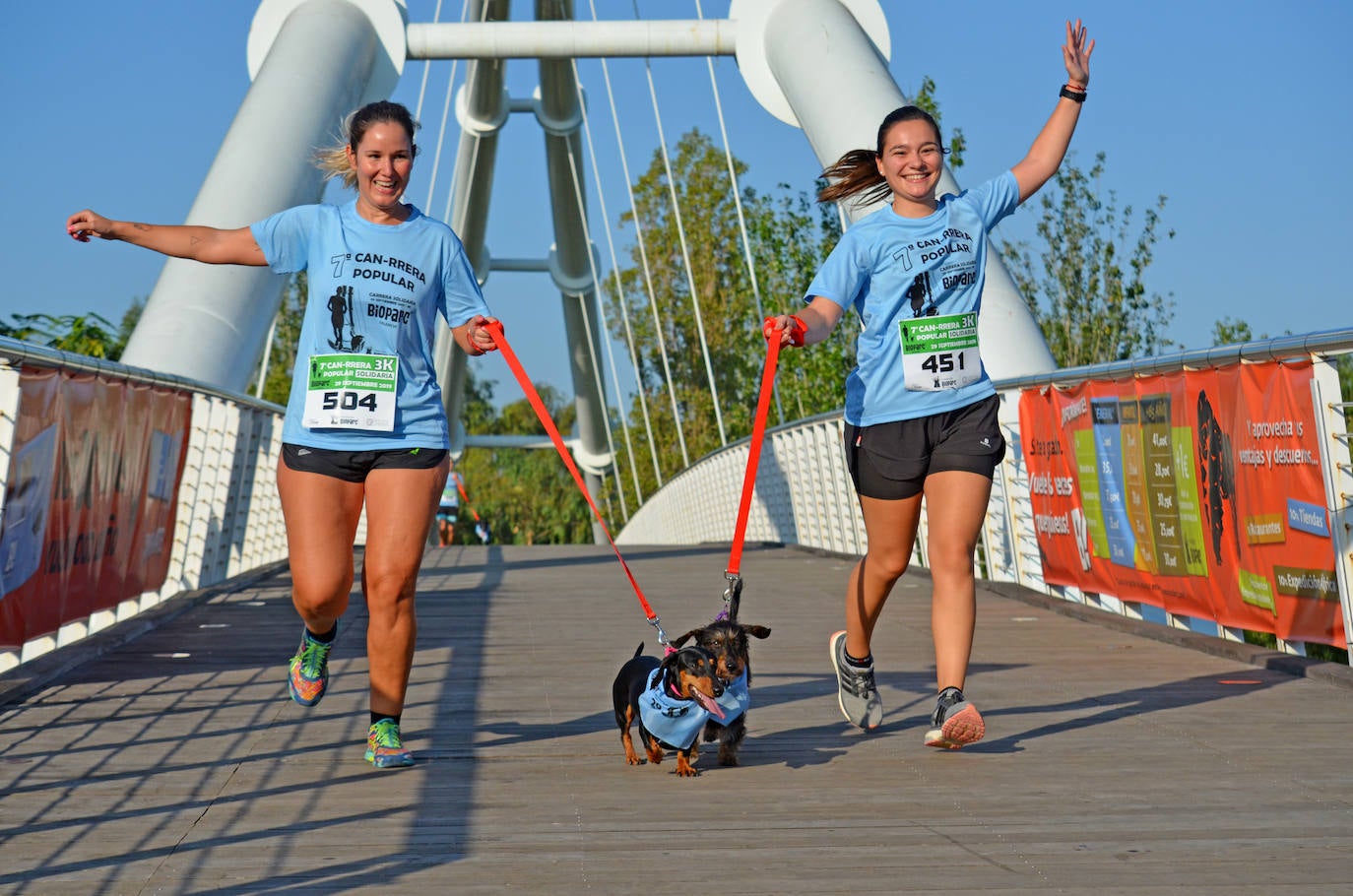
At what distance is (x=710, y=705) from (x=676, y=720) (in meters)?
0.10

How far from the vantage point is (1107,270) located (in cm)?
2361

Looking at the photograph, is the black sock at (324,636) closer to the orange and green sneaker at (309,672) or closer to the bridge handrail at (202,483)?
the orange and green sneaker at (309,672)

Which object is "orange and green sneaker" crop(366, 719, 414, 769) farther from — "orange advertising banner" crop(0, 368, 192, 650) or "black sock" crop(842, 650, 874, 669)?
"orange advertising banner" crop(0, 368, 192, 650)

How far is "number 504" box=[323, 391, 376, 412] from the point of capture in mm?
4129

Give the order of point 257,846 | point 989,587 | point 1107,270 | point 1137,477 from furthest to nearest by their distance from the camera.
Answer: point 1107,270 < point 989,587 < point 1137,477 < point 257,846

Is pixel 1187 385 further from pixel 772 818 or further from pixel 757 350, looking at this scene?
pixel 757 350

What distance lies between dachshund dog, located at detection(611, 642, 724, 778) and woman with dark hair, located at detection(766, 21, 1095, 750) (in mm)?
660

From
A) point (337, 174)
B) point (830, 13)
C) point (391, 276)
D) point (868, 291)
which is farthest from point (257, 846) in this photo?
point (830, 13)

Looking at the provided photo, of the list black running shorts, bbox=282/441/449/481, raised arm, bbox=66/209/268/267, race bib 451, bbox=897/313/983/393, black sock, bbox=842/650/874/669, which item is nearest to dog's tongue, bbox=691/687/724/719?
black sock, bbox=842/650/874/669

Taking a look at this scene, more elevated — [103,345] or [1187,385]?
[103,345]

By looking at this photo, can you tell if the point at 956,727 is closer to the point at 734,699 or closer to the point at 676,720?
the point at 734,699

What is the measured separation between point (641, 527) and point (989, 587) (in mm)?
24262

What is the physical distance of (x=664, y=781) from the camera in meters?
4.10

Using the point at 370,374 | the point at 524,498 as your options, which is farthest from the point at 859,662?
the point at 524,498
